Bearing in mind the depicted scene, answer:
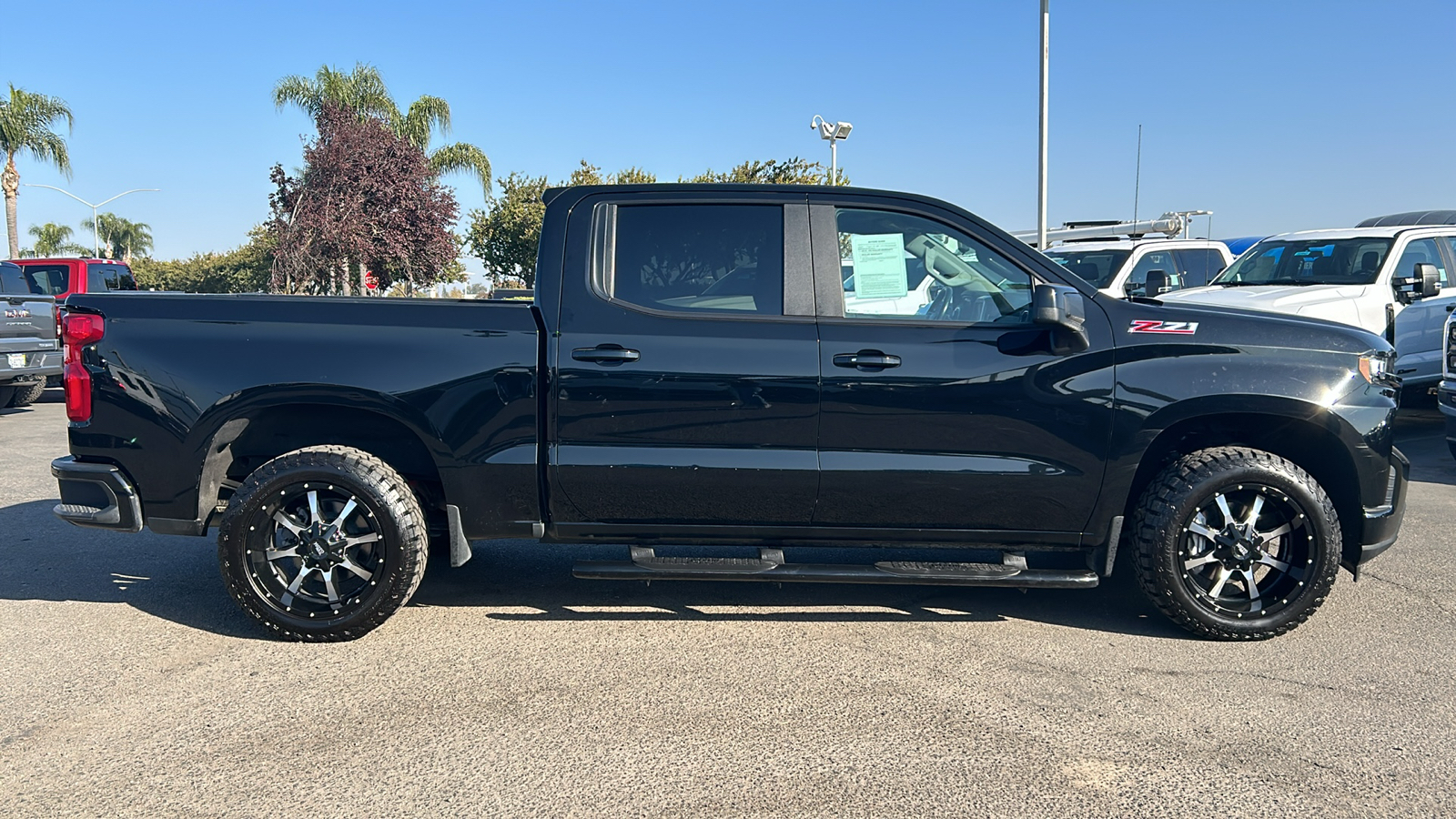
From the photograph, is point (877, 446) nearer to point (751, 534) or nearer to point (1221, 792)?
point (751, 534)

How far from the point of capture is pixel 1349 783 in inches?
121

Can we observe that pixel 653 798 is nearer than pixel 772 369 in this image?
Yes

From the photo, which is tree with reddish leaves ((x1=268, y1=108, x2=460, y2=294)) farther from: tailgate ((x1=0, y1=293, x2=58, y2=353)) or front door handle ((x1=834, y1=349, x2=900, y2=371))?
front door handle ((x1=834, y1=349, x2=900, y2=371))

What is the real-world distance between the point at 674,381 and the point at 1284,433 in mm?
2663

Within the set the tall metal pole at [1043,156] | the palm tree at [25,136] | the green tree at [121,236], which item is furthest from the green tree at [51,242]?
the tall metal pole at [1043,156]

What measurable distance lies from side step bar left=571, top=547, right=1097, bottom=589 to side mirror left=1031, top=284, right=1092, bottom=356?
91 centimetres

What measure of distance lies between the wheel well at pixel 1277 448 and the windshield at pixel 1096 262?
26.3 feet

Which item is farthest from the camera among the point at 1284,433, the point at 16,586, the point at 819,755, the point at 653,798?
the point at 16,586

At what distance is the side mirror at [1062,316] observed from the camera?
400cm

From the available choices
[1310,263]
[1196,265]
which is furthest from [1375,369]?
[1196,265]

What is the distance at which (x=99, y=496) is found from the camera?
4.30 metres

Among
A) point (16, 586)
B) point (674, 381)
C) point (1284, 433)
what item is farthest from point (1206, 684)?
point (16, 586)

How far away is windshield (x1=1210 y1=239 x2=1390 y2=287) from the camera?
9852mm

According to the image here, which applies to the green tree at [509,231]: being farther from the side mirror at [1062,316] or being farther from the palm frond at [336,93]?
the side mirror at [1062,316]
